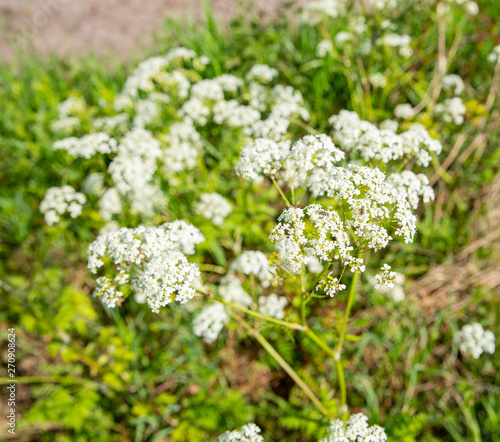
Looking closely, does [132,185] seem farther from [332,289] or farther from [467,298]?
[467,298]

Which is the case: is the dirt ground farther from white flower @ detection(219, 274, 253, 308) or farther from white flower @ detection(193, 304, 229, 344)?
white flower @ detection(193, 304, 229, 344)

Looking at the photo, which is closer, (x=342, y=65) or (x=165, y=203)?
(x=165, y=203)

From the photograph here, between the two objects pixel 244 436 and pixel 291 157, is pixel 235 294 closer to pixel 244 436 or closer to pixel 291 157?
pixel 244 436

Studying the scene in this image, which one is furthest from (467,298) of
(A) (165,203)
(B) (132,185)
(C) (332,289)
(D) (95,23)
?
(D) (95,23)

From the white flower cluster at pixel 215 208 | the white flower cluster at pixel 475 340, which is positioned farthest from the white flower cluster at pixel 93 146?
the white flower cluster at pixel 475 340

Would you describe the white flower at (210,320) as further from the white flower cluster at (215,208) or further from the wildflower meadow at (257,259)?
the white flower cluster at (215,208)
